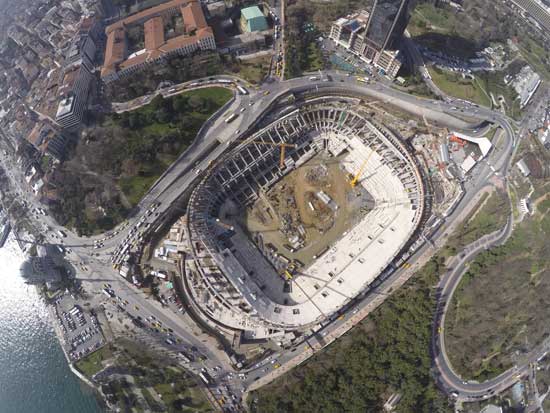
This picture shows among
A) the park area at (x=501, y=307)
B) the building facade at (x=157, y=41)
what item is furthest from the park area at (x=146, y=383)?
the building facade at (x=157, y=41)

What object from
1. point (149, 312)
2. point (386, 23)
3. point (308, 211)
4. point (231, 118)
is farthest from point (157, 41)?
point (149, 312)

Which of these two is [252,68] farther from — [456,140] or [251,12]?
[456,140]

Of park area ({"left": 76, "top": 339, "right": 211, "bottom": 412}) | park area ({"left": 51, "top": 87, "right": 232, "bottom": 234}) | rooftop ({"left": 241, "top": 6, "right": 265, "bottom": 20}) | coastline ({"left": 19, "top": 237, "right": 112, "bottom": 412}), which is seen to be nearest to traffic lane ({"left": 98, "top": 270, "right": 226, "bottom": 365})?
park area ({"left": 76, "top": 339, "right": 211, "bottom": 412})

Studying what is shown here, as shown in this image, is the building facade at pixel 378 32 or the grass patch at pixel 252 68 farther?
the grass patch at pixel 252 68

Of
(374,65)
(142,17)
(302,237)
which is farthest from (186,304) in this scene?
(142,17)

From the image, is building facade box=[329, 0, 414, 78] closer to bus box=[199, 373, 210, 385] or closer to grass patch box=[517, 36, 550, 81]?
grass patch box=[517, 36, 550, 81]

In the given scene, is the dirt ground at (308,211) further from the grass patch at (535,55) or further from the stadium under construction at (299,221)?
the grass patch at (535,55)
